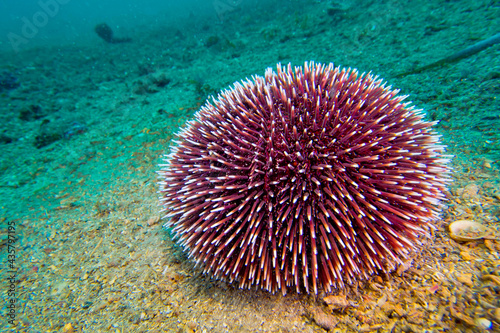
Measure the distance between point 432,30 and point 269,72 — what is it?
7.02 meters

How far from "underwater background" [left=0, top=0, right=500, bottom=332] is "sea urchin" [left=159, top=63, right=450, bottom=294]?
0.36 meters

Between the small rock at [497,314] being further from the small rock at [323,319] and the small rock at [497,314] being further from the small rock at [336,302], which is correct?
the small rock at [323,319]

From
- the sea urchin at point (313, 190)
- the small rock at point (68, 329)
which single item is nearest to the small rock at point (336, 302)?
Result: the sea urchin at point (313, 190)

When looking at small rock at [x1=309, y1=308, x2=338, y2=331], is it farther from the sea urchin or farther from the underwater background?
the sea urchin

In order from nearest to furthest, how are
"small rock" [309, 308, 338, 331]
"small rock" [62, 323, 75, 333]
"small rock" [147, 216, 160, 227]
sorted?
"small rock" [309, 308, 338, 331] → "small rock" [62, 323, 75, 333] → "small rock" [147, 216, 160, 227]

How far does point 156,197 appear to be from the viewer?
4.54m

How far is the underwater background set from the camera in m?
2.22

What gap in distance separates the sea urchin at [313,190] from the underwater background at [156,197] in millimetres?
358

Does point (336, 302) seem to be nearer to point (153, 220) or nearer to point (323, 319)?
point (323, 319)

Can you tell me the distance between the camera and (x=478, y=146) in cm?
339

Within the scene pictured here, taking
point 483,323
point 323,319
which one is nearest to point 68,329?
point 323,319

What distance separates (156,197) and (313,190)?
11.5 ft

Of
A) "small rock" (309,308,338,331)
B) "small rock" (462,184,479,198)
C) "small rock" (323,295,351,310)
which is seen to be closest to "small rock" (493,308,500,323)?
"small rock" (323,295,351,310)

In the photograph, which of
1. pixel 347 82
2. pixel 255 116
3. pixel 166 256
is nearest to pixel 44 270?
pixel 166 256
